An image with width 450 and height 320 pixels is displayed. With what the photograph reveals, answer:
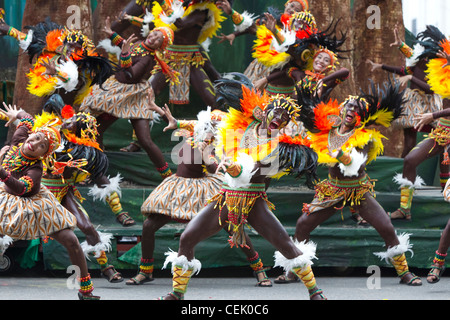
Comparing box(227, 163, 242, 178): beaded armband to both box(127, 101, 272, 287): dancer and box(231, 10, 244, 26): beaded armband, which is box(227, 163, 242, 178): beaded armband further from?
box(231, 10, 244, 26): beaded armband

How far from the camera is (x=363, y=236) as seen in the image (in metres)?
8.07

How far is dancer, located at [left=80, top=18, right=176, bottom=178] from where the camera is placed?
8.10 meters

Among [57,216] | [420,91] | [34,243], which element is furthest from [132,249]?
[420,91]

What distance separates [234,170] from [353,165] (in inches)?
58.0

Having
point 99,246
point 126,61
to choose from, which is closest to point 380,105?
point 126,61

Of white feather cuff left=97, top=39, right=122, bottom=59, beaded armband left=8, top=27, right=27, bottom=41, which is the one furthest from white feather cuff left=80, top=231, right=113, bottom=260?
white feather cuff left=97, top=39, right=122, bottom=59

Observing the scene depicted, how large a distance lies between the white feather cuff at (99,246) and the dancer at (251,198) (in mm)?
1112

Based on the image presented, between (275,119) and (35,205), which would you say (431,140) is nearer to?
(275,119)

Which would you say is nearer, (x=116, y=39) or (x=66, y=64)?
(x=66, y=64)

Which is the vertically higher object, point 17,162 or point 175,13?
point 175,13

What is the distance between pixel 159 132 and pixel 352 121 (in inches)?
123

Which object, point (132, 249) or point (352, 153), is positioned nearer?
point (352, 153)

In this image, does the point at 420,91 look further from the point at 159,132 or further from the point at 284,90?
the point at 159,132

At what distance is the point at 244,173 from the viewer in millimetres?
6188
